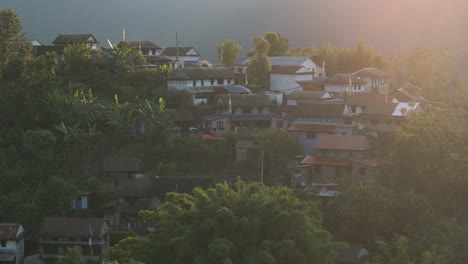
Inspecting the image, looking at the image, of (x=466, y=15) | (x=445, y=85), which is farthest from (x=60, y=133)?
(x=466, y=15)

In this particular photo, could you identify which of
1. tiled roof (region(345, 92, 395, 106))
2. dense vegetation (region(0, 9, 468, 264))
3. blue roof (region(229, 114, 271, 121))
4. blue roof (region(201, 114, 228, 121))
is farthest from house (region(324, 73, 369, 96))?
blue roof (region(201, 114, 228, 121))

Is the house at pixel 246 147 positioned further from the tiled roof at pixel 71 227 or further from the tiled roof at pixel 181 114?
the tiled roof at pixel 71 227

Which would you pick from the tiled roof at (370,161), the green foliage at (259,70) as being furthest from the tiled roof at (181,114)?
the tiled roof at (370,161)

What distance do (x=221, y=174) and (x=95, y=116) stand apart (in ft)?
19.3

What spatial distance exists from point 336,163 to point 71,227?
9157 millimetres

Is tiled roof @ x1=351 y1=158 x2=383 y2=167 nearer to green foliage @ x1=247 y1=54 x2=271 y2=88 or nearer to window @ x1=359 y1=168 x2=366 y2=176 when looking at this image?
window @ x1=359 y1=168 x2=366 y2=176

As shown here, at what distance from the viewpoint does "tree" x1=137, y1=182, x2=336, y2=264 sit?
1370 cm

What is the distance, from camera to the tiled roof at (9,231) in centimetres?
1989

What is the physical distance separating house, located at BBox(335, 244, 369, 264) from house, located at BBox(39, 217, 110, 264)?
Result: 7.08 metres

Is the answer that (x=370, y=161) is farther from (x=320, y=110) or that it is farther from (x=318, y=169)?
(x=320, y=110)

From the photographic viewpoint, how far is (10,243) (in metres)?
20.0

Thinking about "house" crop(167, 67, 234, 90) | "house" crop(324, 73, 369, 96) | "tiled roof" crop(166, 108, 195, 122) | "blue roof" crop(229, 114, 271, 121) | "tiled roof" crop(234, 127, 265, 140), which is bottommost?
"tiled roof" crop(234, 127, 265, 140)

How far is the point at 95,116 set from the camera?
26.3m

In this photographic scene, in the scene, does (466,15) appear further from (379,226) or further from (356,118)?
(379,226)
